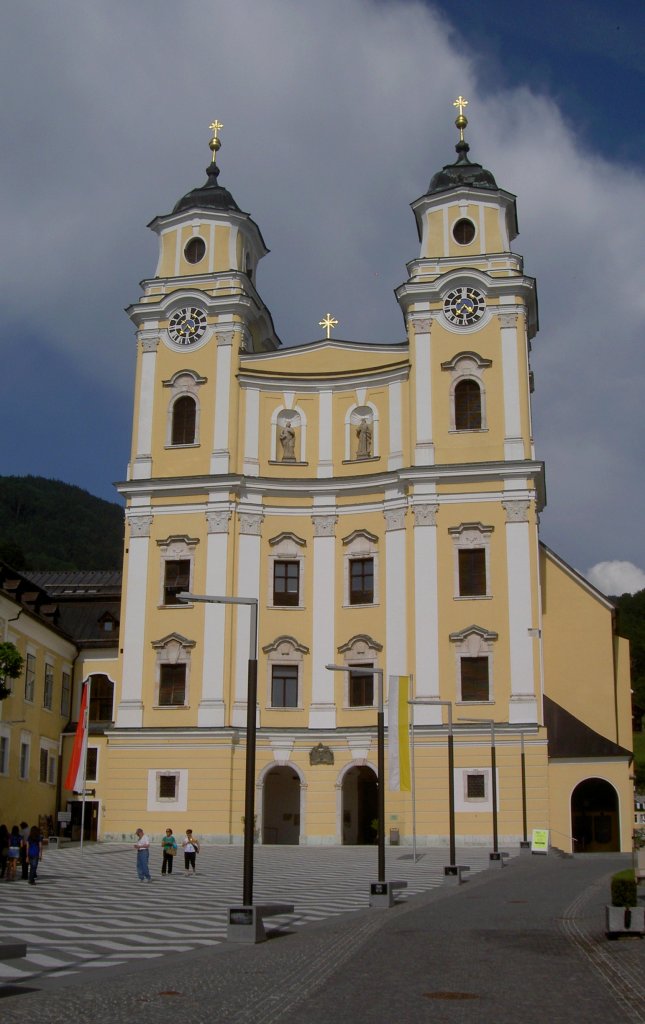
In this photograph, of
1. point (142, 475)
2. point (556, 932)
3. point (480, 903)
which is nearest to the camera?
point (556, 932)

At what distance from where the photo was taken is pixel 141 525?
190ft

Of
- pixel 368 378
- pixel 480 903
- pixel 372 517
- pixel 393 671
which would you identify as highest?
pixel 368 378

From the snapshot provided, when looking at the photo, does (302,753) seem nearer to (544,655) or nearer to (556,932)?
(544,655)

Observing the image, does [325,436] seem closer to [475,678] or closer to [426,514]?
[426,514]

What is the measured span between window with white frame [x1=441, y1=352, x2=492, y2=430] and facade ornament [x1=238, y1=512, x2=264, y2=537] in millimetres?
10643

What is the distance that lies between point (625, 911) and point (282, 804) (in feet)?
139

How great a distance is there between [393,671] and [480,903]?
2919 centimetres

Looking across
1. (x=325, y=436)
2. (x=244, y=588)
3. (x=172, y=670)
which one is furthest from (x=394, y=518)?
(x=172, y=670)

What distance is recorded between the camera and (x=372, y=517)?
57.3 metres

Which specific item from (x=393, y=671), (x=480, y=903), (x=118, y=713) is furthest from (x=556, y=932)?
(x=118, y=713)

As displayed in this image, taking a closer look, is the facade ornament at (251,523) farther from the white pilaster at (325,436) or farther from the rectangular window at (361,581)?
the rectangular window at (361,581)

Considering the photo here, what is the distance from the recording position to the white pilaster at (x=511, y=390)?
55.0m

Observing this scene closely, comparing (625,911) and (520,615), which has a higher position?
(520,615)

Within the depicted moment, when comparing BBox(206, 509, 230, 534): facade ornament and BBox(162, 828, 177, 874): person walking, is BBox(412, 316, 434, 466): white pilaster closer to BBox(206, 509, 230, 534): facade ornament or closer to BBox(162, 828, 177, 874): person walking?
BBox(206, 509, 230, 534): facade ornament
